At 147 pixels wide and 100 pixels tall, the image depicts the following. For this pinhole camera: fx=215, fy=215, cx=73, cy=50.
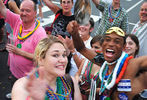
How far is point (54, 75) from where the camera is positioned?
1783 millimetres

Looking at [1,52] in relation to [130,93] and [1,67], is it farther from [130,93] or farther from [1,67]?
[130,93]

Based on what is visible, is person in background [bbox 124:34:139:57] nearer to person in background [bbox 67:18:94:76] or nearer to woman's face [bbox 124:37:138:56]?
woman's face [bbox 124:37:138:56]

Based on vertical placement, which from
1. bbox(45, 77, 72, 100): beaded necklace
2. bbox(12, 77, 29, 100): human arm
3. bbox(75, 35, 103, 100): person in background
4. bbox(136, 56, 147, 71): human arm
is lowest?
bbox(75, 35, 103, 100): person in background

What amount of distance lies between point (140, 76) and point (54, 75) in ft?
2.91

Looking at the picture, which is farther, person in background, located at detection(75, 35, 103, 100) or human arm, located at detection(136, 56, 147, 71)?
person in background, located at detection(75, 35, 103, 100)

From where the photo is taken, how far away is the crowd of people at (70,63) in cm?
174

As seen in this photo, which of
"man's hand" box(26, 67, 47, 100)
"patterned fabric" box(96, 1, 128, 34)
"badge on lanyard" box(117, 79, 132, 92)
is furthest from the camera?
"patterned fabric" box(96, 1, 128, 34)


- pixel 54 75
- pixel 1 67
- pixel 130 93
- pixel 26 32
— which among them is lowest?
pixel 1 67

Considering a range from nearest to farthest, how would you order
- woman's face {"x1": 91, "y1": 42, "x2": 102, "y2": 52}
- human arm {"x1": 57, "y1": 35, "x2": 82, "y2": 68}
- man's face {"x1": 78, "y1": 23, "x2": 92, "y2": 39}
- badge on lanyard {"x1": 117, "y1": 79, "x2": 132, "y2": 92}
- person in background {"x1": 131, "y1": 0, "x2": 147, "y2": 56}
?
badge on lanyard {"x1": 117, "y1": 79, "x2": 132, "y2": 92}
human arm {"x1": 57, "y1": 35, "x2": 82, "y2": 68}
woman's face {"x1": 91, "y1": 42, "x2": 102, "y2": 52}
man's face {"x1": 78, "y1": 23, "x2": 92, "y2": 39}
person in background {"x1": 131, "y1": 0, "x2": 147, "y2": 56}

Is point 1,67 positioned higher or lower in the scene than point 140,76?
lower

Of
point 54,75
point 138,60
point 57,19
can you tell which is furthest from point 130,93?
point 57,19

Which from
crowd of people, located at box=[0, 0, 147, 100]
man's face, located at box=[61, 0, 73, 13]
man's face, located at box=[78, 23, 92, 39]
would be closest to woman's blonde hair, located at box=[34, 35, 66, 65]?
crowd of people, located at box=[0, 0, 147, 100]

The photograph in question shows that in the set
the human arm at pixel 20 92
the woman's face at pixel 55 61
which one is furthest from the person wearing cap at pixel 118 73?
the human arm at pixel 20 92

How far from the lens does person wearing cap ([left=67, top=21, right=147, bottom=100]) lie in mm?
2102
